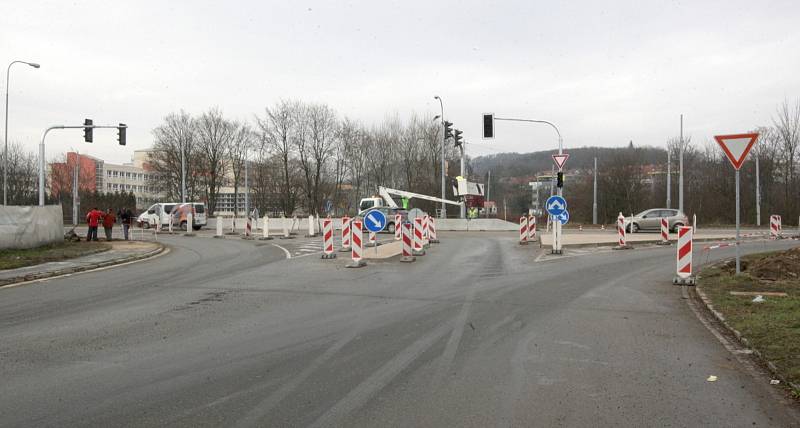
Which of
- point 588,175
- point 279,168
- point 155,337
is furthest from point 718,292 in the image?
point 279,168

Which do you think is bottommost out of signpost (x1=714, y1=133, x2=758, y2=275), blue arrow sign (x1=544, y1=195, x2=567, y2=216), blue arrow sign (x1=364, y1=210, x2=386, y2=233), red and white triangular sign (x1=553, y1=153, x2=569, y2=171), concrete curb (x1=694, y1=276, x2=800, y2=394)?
concrete curb (x1=694, y1=276, x2=800, y2=394)

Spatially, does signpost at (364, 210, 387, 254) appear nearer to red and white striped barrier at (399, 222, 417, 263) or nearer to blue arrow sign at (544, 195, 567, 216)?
red and white striped barrier at (399, 222, 417, 263)

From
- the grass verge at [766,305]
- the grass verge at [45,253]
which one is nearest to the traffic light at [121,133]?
the grass verge at [45,253]

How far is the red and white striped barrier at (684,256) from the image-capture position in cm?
1248

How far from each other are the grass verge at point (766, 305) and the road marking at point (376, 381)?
11.4ft

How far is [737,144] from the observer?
12.4m

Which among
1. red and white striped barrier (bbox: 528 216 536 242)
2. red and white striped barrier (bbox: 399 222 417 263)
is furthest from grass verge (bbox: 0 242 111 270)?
red and white striped barrier (bbox: 528 216 536 242)

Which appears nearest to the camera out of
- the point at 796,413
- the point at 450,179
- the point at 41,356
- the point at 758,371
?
the point at 796,413

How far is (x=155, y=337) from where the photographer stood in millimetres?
7305

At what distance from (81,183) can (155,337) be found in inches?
3807

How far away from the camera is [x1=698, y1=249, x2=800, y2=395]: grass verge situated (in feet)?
20.3

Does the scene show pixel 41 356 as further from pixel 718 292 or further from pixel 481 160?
pixel 481 160

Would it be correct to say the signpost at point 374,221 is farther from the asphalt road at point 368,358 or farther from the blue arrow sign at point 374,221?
the asphalt road at point 368,358

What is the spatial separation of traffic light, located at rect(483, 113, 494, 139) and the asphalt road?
16.4m
